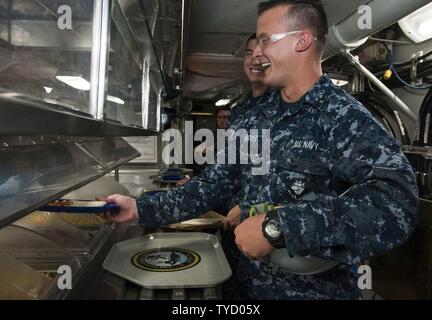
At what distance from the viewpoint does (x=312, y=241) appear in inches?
39.2

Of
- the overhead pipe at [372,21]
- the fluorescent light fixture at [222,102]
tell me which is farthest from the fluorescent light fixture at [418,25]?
the fluorescent light fixture at [222,102]

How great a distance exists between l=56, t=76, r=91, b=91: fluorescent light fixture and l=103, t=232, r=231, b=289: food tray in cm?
62

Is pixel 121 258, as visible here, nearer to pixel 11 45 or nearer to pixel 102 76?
pixel 102 76

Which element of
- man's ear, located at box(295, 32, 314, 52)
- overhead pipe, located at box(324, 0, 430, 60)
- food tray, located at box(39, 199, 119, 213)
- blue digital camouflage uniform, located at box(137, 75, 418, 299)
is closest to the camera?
blue digital camouflage uniform, located at box(137, 75, 418, 299)

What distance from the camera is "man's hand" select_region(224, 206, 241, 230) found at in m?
1.76

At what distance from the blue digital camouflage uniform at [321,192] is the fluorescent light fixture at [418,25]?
2219mm

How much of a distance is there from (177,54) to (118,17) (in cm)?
101

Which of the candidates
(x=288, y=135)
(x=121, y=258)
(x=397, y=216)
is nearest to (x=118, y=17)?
(x=288, y=135)

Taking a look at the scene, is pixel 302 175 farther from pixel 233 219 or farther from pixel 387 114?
pixel 387 114

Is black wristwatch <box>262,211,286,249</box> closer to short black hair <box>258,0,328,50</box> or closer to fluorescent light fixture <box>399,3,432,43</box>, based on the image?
short black hair <box>258,0,328,50</box>

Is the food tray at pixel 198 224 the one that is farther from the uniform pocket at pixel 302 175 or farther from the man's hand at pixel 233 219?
the uniform pocket at pixel 302 175

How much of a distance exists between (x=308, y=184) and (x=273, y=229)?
368 millimetres

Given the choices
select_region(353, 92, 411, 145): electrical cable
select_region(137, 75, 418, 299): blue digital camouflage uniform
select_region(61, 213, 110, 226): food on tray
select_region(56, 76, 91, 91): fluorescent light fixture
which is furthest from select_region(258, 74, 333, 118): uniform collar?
select_region(353, 92, 411, 145): electrical cable

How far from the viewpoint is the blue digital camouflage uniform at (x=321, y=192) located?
38.4 inches
